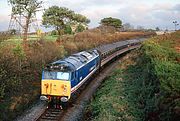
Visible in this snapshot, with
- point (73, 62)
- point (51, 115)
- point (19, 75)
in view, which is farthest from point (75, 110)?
point (19, 75)

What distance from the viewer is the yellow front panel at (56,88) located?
21997 mm

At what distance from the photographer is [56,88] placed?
2217cm

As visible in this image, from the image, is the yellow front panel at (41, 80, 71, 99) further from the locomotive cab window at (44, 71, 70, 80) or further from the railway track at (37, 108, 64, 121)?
the railway track at (37, 108, 64, 121)

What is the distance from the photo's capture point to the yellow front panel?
866 inches

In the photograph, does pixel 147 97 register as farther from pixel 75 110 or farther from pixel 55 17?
pixel 55 17

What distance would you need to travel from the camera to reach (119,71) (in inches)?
1262

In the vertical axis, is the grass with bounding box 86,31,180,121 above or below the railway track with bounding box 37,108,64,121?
above

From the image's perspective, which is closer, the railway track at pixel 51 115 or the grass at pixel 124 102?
the grass at pixel 124 102

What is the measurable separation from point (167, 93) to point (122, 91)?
308 inches

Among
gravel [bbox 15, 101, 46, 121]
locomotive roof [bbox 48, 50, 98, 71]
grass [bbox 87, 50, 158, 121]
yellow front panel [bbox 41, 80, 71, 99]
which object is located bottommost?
gravel [bbox 15, 101, 46, 121]

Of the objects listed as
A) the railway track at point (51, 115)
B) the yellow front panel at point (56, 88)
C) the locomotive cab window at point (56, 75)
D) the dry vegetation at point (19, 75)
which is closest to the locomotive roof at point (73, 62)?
the locomotive cab window at point (56, 75)

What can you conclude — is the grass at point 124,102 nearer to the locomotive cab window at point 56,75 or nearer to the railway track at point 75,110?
the railway track at point 75,110

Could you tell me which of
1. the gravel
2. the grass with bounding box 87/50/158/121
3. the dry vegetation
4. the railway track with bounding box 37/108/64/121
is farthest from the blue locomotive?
the dry vegetation

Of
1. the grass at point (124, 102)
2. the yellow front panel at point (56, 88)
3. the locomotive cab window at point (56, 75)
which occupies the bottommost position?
the grass at point (124, 102)
